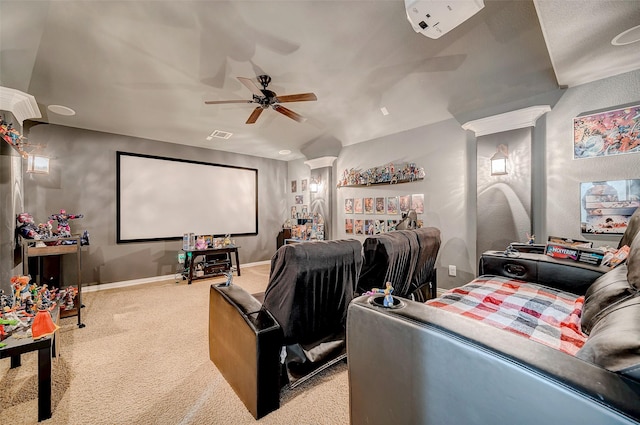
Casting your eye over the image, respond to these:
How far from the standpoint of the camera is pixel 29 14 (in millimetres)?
1922

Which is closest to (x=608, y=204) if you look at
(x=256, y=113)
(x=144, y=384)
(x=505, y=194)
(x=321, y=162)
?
(x=505, y=194)

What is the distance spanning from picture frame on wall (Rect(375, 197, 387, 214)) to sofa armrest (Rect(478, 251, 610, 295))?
221 cm

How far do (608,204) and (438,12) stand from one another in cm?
252

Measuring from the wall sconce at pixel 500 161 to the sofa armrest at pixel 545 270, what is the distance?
1301 millimetres

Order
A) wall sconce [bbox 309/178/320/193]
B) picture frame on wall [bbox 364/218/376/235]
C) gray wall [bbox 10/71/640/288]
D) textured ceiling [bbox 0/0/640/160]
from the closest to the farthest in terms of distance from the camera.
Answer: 1. textured ceiling [bbox 0/0/640/160]
2. gray wall [bbox 10/71/640/288]
3. picture frame on wall [bbox 364/218/376/235]
4. wall sconce [bbox 309/178/320/193]

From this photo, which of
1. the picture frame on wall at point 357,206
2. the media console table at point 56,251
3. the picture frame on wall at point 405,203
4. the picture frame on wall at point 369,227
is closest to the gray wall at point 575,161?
the picture frame on wall at point 405,203

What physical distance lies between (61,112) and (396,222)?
16.7ft

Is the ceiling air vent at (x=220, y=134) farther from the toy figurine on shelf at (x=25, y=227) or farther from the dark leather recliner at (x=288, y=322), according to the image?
the dark leather recliner at (x=288, y=322)

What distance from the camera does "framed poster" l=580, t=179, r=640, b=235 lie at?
2.35 metres

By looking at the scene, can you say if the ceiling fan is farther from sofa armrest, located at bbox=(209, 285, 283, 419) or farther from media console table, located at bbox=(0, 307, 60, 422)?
media console table, located at bbox=(0, 307, 60, 422)

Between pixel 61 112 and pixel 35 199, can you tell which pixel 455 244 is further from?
pixel 35 199

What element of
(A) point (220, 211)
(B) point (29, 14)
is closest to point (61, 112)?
(B) point (29, 14)

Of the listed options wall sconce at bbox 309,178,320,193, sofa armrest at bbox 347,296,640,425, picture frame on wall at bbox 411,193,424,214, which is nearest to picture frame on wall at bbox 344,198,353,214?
wall sconce at bbox 309,178,320,193

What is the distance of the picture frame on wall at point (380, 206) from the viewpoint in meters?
4.41
